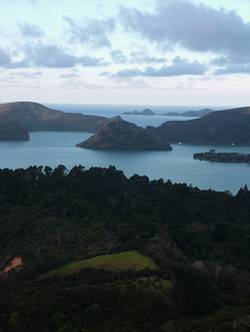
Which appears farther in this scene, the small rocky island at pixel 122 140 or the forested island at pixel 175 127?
the forested island at pixel 175 127

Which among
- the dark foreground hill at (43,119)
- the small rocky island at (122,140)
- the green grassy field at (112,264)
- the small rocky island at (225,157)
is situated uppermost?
the dark foreground hill at (43,119)

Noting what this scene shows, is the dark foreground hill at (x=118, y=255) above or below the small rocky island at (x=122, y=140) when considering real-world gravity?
below

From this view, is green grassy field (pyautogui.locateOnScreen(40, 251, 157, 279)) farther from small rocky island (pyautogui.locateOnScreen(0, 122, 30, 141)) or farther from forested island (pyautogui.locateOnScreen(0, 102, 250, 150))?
small rocky island (pyautogui.locateOnScreen(0, 122, 30, 141))

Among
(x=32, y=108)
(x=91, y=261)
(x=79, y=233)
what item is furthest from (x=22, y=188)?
(x=32, y=108)

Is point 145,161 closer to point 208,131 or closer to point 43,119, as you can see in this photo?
point 208,131

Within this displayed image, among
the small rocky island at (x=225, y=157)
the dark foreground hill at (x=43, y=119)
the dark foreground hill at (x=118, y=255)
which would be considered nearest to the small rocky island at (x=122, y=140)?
the small rocky island at (x=225, y=157)

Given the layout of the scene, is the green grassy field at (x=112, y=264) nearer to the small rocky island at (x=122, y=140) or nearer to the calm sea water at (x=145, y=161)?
the calm sea water at (x=145, y=161)

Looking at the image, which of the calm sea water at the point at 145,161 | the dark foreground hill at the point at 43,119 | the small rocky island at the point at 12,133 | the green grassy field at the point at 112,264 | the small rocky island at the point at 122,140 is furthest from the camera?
the dark foreground hill at the point at 43,119

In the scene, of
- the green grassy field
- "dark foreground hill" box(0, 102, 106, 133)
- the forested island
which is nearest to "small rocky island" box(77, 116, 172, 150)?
the forested island
